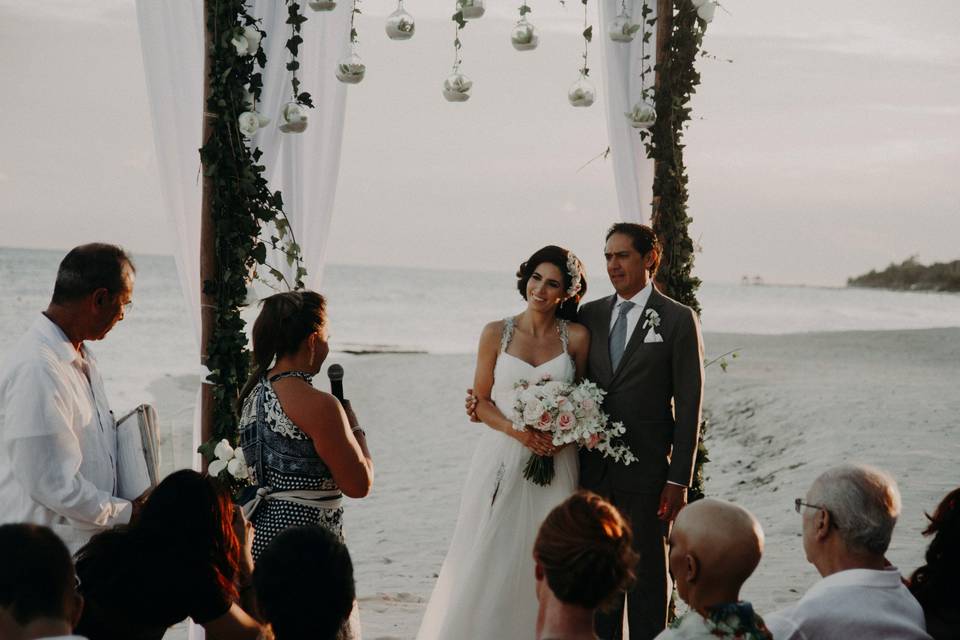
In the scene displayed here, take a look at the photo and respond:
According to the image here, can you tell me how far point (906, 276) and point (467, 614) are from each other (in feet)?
120

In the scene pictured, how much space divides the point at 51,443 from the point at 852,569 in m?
2.14

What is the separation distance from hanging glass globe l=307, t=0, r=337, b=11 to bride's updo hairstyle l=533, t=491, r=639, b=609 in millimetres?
2456

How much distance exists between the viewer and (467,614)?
13.3 feet

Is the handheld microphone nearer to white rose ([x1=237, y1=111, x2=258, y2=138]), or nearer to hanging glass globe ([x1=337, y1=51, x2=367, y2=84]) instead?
white rose ([x1=237, y1=111, x2=258, y2=138])

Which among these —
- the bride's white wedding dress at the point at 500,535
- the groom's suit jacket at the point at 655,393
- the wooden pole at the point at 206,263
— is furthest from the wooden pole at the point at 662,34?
the wooden pole at the point at 206,263

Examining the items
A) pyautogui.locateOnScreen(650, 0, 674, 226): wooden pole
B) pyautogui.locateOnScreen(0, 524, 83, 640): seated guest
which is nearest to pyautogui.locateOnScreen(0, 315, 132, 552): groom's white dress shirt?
pyautogui.locateOnScreen(0, 524, 83, 640): seated guest

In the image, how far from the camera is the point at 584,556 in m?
2.04

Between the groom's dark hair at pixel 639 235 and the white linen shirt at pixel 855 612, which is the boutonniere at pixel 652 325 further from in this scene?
the white linen shirt at pixel 855 612

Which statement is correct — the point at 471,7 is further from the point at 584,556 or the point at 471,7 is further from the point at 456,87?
the point at 584,556

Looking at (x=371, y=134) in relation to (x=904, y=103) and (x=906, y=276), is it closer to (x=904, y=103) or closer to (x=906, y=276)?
(x=904, y=103)

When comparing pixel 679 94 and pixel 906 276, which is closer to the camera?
pixel 679 94

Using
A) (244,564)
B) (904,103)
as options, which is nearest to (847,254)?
(904,103)

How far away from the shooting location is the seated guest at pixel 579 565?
6.72 ft

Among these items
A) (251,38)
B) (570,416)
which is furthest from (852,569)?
(251,38)
